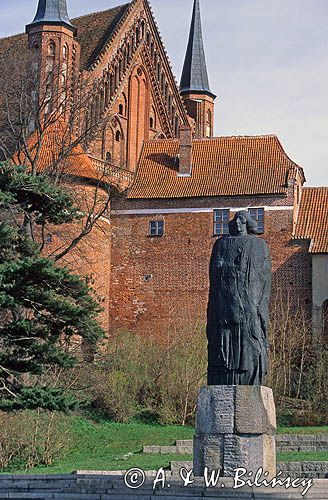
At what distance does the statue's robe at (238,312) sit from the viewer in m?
14.1

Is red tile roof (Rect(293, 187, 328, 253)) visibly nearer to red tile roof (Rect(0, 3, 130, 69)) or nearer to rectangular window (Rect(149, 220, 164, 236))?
rectangular window (Rect(149, 220, 164, 236))

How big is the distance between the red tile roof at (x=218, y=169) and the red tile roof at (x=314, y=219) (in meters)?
1.30

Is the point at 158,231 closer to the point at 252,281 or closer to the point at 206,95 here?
the point at 206,95

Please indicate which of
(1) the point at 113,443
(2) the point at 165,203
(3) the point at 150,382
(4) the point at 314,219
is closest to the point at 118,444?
(1) the point at 113,443

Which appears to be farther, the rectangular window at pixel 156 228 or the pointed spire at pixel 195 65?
the pointed spire at pixel 195 65

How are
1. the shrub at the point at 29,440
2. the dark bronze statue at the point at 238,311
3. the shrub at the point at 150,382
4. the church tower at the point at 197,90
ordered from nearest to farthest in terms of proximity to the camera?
the dark bronze statue at the point at 238,311 < the shrub at the point at 29,440 < the shrub at the point at 150,382 < the church tower at the point at 197,90

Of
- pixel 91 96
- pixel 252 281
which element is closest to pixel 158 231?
pixel 91 96

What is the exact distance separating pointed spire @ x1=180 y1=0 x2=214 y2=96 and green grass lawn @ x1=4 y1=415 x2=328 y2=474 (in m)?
21.6

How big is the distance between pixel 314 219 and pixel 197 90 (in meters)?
10.5

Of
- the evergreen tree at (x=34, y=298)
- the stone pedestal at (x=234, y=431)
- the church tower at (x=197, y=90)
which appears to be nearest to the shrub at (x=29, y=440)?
the evergreen tree at (x=34, y=298)

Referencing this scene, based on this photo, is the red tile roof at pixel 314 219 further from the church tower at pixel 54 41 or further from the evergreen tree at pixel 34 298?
the evergreen tree at pixel 34 298

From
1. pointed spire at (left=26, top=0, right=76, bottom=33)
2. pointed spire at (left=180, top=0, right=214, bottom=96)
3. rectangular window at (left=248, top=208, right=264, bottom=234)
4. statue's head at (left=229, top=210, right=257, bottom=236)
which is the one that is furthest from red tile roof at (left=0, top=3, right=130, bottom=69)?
statue's head at (left=229, top=210, right=257, bottom=236)

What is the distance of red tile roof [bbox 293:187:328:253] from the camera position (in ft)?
135

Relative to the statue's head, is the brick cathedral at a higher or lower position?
higher
